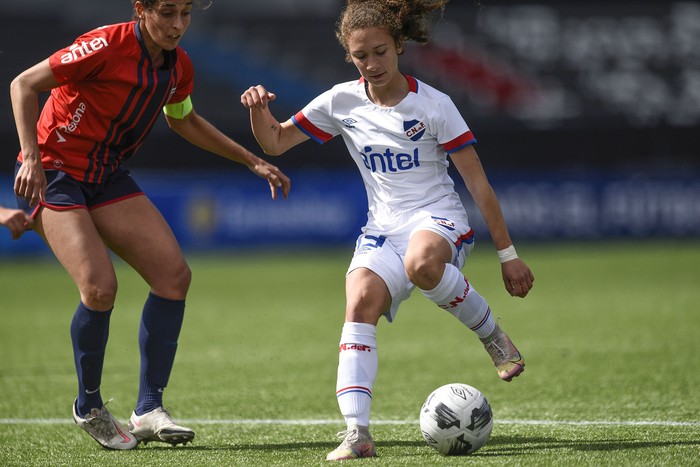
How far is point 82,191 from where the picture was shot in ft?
15.7

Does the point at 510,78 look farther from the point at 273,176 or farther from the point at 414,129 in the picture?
the point at 414,129

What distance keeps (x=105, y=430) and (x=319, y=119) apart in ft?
5.42

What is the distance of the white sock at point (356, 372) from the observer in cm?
425

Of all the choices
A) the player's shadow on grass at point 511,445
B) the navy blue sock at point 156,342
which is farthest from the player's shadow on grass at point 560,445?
the navy blue sock at point 156,342

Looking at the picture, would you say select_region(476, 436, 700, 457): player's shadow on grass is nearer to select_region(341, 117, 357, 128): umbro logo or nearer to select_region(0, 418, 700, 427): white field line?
select_region(0, 418, 700, 427): white field line

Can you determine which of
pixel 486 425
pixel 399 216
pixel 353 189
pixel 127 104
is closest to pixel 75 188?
pixel 127 104

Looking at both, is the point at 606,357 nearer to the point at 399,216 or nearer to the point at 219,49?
the point at 399,216

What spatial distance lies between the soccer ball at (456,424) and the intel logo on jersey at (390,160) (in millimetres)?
1001

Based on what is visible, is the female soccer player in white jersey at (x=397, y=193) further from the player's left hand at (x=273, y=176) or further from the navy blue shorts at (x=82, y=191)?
the navy blue shorts at (x=82, y=191)

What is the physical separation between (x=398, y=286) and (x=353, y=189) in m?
11.7

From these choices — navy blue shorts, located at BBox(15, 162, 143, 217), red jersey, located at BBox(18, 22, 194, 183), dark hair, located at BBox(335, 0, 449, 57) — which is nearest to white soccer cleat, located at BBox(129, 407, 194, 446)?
navy blue shorts, located at BBox(15, 162, 143, 217)

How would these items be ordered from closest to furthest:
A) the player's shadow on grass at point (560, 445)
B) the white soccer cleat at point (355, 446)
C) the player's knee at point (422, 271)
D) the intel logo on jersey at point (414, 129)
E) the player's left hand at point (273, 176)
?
the white soccer cleat at point (355, 446) < the player's shadow on grass at point (560, 445) < the player's knee at point (422, 271) < the intel logo on jersey at point (414, 129) < the player's left hand at point (273, 176)

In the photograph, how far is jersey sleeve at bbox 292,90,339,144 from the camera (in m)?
4.88

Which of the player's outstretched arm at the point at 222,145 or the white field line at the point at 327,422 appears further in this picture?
the player's outstretched arm at the point at 222,145
